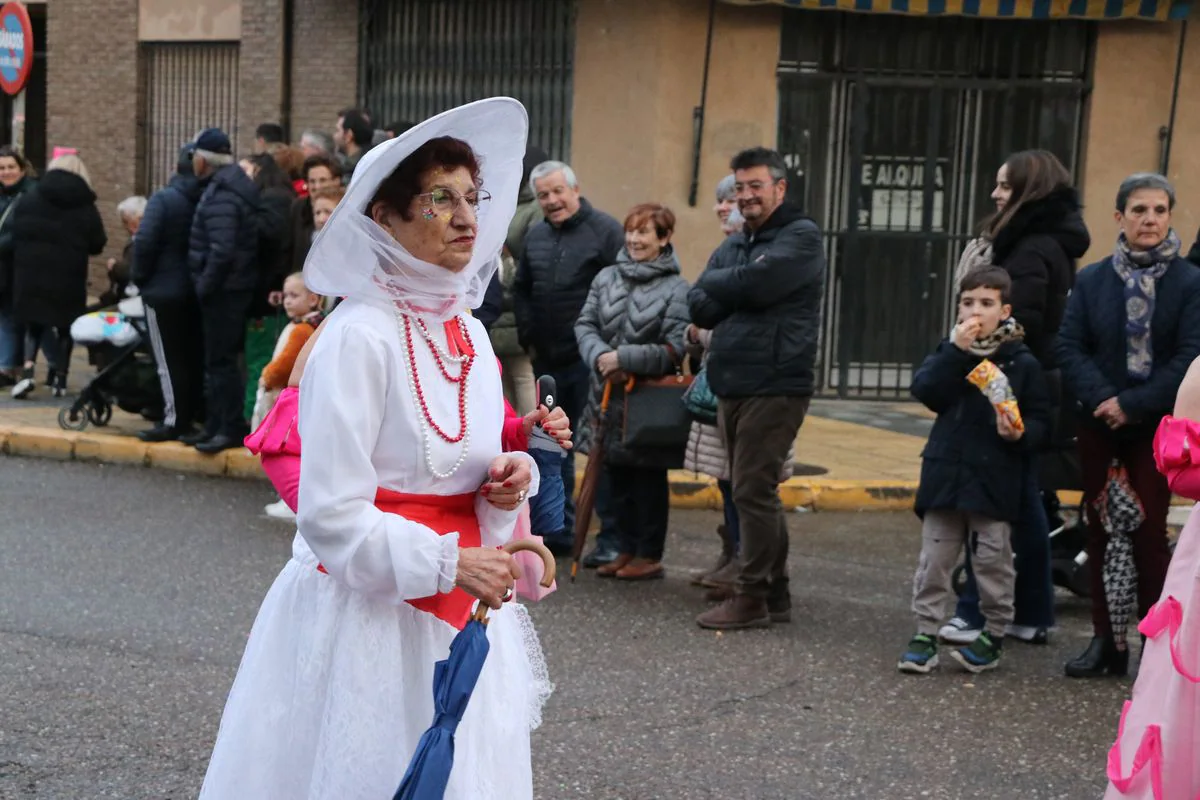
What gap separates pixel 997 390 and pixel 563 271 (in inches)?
109

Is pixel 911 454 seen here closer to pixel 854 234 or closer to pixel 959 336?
pixel 854 234

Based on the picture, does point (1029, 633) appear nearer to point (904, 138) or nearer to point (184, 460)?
point (184, 460)

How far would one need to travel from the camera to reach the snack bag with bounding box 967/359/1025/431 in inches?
265

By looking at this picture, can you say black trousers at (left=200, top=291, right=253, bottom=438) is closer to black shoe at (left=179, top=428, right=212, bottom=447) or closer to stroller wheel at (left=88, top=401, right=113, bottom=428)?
black shoe at (left=179, top=428, right=212, bottom=447)

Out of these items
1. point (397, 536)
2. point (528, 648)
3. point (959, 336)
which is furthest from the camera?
point (959, 336)

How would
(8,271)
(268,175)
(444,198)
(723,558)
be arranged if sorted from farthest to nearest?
(8,271), (268,175), (723,558), (444,198)

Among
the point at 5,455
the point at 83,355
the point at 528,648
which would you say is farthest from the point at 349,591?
the point at 83,355

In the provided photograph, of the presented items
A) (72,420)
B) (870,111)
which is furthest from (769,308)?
(870,111)

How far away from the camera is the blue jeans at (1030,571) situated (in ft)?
23.5

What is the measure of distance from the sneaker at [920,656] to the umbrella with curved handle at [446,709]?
12.7ft

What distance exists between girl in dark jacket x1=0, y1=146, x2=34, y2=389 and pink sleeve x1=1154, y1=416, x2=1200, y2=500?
36.7 feet

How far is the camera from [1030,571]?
7.37 m

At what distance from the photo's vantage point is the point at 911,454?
12.1 m

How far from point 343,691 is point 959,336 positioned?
404 cm
